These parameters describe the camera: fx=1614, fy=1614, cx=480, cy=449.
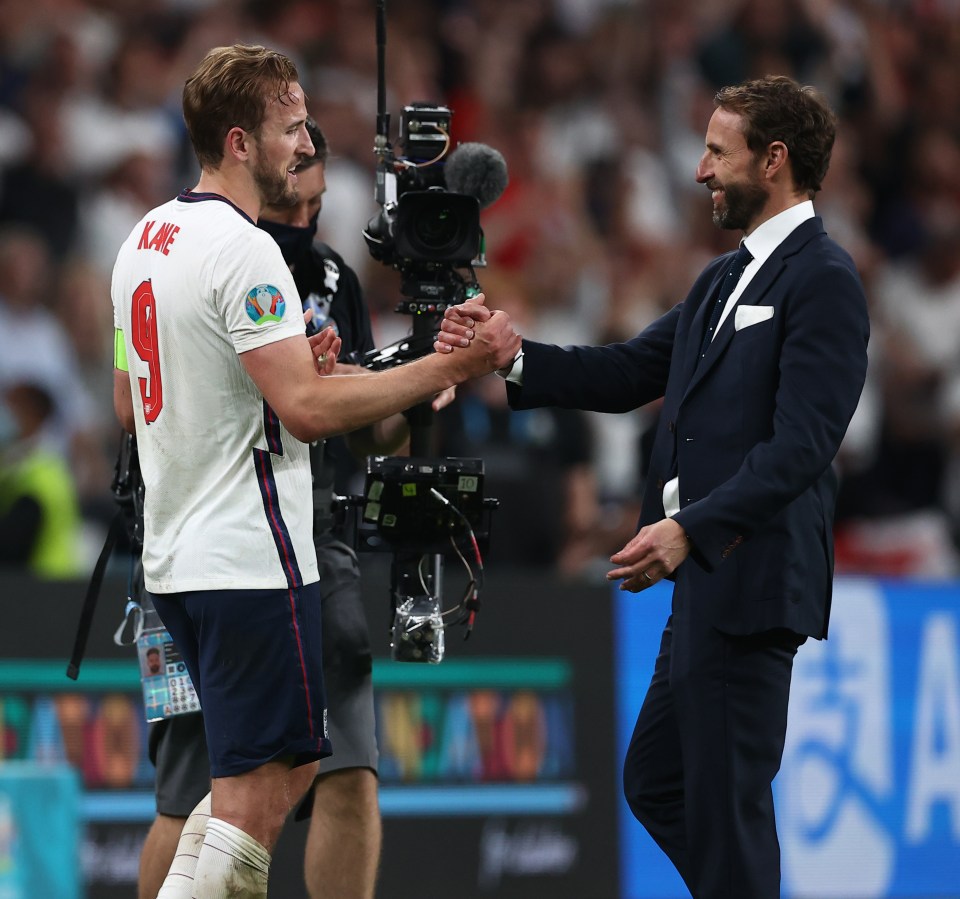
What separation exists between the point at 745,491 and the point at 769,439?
0.25 meters

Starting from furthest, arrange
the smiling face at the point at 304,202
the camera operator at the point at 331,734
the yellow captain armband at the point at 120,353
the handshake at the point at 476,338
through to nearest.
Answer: the smiling face at the point at 304,202 < the camera operator at the point at 331,734 < the handshake at the point at 476,338 < the yellow captain armband at the point at 120,353

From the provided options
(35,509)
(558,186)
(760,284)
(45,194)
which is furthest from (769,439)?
(558,186)

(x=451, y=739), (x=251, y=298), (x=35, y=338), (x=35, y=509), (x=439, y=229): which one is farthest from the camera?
(x=35, y=338)

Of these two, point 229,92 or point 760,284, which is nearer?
point 229,92

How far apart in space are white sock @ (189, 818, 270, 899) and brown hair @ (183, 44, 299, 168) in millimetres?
1641

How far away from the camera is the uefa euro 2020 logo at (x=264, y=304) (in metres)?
3.78

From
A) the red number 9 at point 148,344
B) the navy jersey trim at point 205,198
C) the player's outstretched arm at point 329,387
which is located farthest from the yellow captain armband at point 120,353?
the player's outstretched arm at point 329,387

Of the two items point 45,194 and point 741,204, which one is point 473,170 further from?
point 45,194

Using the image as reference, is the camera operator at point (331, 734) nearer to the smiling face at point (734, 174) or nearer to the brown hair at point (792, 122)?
the smiling face at point (734, 174)

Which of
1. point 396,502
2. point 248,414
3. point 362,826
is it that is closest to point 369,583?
point 362,826

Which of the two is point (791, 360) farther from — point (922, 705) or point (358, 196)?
point (358, 196)

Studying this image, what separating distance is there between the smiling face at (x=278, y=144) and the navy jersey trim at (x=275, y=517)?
2.21ft

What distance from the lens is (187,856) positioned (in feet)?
13.4

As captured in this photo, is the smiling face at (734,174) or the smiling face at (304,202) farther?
the smiling face at (304,202)
